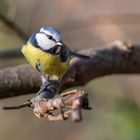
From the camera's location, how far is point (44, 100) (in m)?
0.67

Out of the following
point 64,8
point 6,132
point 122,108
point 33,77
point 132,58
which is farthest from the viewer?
point 64,8

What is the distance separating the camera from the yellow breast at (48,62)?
0.79m

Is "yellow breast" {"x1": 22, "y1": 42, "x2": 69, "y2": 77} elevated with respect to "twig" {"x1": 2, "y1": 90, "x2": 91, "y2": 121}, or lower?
elevated

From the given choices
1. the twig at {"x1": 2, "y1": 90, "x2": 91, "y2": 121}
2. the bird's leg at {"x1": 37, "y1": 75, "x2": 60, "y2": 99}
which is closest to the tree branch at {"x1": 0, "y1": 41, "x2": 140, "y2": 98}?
the bird's leg at {"x1": 37, "y1": 75, "x2": 60, "y2": 99}

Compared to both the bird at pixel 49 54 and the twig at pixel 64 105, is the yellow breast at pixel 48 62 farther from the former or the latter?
the twig at pixel 64 105

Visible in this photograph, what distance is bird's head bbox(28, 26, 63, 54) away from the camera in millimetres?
759

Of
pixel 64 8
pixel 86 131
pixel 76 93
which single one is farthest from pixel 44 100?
pixel 64 8

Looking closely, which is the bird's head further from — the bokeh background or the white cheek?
the bokeh background

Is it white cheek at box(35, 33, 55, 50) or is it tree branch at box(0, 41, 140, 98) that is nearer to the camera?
white cheek at box(35, 33, 55, 50)

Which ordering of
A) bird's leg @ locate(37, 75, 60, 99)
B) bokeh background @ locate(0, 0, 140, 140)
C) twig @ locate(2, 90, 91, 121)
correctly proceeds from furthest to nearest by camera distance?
bokeh background @ locate(0, 0, 140, 140), bird's leg @ locate(37, 75, 60, 99), twig @ locate(2, 90, 91, 121)

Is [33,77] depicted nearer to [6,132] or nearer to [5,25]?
[5,25]

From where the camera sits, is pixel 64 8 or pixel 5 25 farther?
pixel 64 8

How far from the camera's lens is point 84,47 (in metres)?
1.94

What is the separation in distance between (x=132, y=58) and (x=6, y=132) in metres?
0.90
